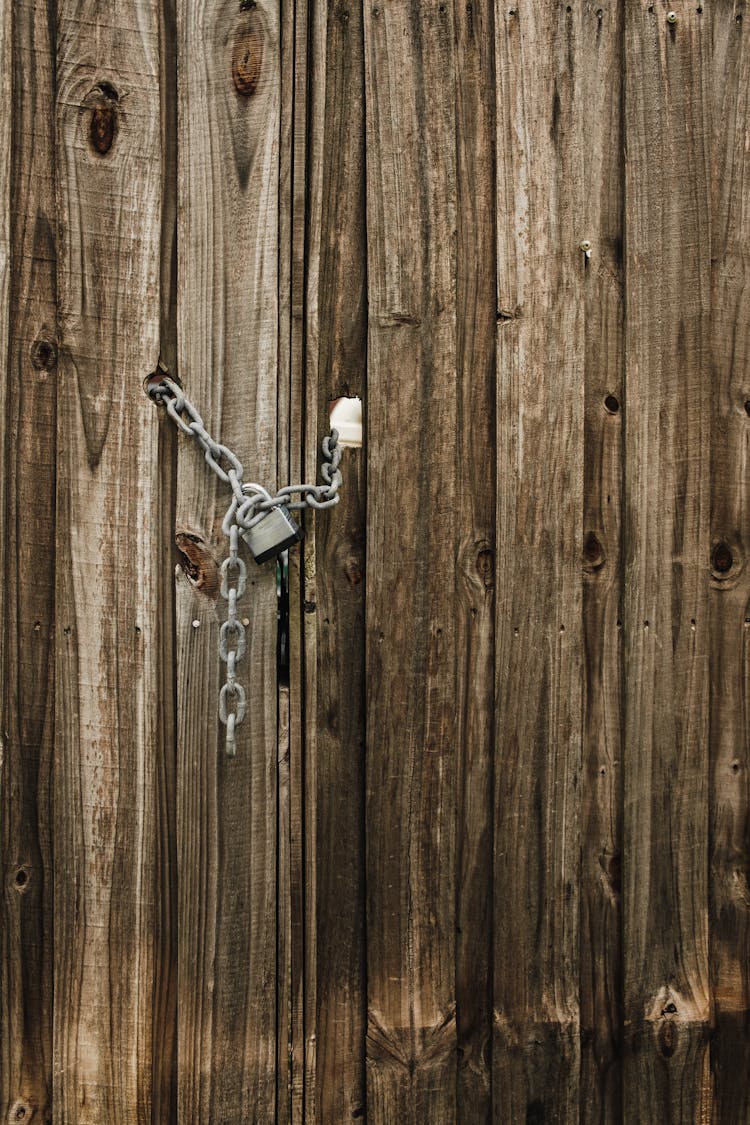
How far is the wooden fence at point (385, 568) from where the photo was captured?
5.01 feet

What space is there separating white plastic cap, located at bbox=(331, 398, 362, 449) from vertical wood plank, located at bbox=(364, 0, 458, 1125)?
1.1 inches

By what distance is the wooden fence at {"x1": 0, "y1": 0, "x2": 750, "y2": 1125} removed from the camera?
1.53 metres

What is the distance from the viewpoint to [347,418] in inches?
64.0

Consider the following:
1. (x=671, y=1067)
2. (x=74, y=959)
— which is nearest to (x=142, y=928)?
(x=74, y=959)

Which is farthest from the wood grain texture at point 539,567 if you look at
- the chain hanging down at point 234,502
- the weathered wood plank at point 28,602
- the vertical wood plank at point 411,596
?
the weathered wood plank at point 28,602

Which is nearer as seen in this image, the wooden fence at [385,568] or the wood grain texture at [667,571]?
the wooden fence at [385,568]

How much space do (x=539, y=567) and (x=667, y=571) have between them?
0.94 ft

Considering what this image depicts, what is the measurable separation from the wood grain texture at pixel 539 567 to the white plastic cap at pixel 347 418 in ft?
0.94

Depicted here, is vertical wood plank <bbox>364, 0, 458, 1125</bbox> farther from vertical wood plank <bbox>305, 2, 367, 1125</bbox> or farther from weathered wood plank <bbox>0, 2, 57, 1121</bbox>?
weathered wood plank <bbox>0, 2, 57, 1121</bbox>

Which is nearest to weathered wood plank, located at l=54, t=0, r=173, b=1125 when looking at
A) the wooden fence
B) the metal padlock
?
the wooden fence

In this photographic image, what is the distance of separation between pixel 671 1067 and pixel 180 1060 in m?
1.01

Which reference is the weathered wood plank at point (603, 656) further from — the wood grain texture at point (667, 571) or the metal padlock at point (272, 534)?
the metal padlock at point (272, 534)

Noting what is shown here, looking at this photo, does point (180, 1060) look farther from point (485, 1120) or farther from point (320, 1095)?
point (485, 1120)

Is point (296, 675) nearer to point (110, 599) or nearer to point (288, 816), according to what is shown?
point (288, 816)
